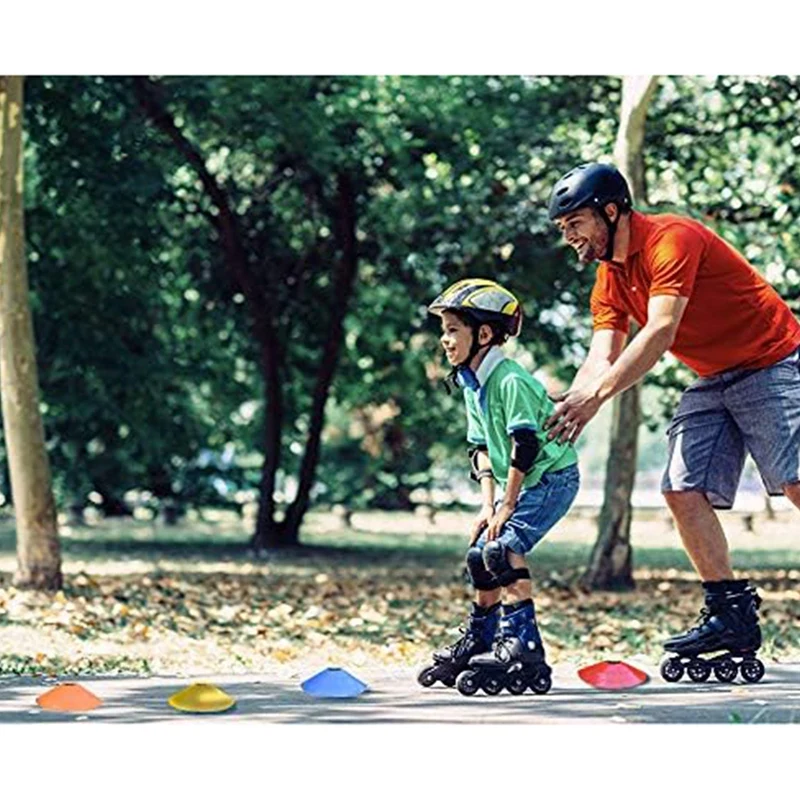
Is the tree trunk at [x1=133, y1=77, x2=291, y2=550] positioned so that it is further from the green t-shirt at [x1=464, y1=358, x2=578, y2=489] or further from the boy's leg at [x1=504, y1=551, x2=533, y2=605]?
the boy's leg at [x1=504, y1=551, x2=533, y2=605]

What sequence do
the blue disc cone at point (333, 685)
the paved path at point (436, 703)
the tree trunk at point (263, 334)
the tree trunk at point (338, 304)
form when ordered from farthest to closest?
the tree trunk at point (338, 304) < the tree trunk at point (263, 334) < the blue disc cone at point (333, 685) < the paved path at point (436, 703)

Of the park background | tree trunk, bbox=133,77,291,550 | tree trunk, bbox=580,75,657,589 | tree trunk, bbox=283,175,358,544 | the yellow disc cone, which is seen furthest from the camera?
tree trunk, bbox=283,175,358,544

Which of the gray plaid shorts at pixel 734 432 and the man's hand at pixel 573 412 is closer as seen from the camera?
the man's hand at pixel 573 412

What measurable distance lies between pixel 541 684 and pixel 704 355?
1233 millimetres

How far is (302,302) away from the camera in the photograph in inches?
701

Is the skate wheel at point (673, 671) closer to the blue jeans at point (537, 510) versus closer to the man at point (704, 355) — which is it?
the man at point (704, 355)

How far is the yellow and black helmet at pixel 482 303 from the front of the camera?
5.68 m

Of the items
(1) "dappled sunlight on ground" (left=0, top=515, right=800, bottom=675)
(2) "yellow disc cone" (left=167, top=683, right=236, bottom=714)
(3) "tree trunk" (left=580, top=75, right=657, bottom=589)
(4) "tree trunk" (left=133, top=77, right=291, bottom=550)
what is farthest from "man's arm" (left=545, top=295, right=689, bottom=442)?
(4) "tree trunk" (left=133, top=77, right=291, bottom=550)

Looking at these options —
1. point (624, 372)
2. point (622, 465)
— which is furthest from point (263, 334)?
point (624, 372)

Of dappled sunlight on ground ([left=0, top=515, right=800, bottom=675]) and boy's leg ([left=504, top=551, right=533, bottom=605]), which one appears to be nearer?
boy's leg ([left=504, top=551, right=533, bottom=605])

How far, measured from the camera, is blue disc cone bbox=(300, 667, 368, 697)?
5.81 meters

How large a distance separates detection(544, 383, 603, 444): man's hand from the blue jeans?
33 cm

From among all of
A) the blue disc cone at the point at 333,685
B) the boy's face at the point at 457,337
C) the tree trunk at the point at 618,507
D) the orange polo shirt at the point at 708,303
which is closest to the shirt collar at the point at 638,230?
the orange polo shirt at the point at 708,303

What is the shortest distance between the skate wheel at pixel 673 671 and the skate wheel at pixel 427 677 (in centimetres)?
81
